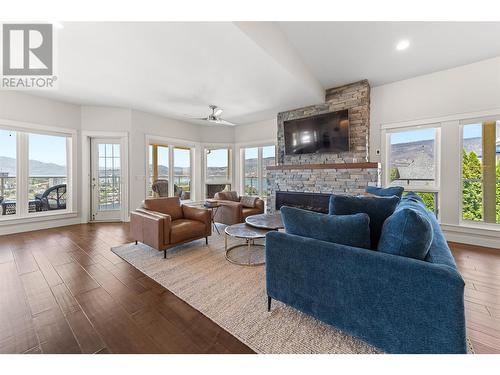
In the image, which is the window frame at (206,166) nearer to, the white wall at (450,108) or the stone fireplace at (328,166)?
the stone fireplace at (328,166)

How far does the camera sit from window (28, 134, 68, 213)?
4211 mm

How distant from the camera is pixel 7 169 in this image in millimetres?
3922

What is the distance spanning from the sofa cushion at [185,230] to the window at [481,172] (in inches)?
172

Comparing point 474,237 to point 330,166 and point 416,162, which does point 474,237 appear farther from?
point 330,166

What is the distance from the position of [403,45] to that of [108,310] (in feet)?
15.0

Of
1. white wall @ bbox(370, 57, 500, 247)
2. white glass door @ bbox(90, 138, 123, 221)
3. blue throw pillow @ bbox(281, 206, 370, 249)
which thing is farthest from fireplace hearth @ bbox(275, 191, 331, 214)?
white glass door @ bbox(90, 138, 123, 221)

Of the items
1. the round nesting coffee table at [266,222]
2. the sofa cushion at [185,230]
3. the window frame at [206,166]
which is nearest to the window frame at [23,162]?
the window frame at [206,166]

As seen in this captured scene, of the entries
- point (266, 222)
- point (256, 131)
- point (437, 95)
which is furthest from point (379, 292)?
point (256, 131)

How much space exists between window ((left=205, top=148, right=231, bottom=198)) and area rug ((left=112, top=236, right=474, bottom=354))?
362 cm

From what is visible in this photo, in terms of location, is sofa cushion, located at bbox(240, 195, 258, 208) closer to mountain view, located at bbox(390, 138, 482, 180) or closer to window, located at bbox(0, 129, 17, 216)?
mountain view, located at bbox(390, 138, 482, 180)

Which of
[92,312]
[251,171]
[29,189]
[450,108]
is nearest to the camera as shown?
[92,312]

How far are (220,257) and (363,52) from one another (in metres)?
3.57
